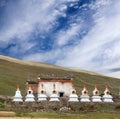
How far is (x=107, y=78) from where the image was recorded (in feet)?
573

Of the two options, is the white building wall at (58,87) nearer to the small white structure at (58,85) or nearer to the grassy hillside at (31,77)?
the small white structure at (58,85)

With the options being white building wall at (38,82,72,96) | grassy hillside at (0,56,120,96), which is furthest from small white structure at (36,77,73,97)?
grassy hillside at (0,56,120,96)

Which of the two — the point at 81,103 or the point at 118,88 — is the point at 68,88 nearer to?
the point at 81,103

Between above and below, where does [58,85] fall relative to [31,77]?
below

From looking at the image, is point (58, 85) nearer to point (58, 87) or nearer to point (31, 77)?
point (58, 87)

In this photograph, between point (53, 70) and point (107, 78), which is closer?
point (53, 70)

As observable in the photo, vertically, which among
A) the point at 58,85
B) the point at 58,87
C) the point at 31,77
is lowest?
the point at 58,87

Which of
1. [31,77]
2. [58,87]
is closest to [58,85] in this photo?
[58,87]

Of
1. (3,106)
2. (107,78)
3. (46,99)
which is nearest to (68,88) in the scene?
(46,99)

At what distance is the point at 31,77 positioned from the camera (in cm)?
13712

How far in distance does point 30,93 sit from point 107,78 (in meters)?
88.6

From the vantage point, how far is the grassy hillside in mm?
123213

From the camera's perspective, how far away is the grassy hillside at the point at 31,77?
12321 cm

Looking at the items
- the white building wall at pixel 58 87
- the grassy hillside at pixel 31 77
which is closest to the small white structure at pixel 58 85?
the white building wall at pixel 58 87
